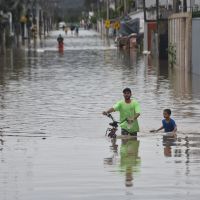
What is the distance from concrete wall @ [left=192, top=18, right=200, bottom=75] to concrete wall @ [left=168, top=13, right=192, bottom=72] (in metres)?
0.67

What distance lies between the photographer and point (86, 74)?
41.5 metres

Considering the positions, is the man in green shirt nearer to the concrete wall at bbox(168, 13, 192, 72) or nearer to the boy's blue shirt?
the boy's blue shirt

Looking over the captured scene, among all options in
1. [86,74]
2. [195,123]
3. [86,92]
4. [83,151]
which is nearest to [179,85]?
[86,92]

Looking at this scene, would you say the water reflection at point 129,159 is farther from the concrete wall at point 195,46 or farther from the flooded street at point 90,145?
the concrete wall at point 195,46

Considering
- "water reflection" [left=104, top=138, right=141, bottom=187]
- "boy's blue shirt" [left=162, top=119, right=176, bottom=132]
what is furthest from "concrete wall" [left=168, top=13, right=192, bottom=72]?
"water reflection" [left=104, top=138, right=141, bottom=187]

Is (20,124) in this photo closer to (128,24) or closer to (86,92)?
(86,92)

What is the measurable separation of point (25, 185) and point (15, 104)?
Result: 46.2 ft

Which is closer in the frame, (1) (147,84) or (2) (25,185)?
(2) (25,185)

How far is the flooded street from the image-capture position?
12336mm

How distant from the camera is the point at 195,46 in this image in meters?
40.6

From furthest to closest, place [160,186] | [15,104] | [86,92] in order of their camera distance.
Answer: [86,92]
[15,104]
[160,186]

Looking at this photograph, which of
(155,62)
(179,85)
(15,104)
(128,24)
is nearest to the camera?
(15,104)

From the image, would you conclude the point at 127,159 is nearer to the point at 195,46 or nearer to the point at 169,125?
the point at 169,125

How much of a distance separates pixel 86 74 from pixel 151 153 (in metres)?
25.4
